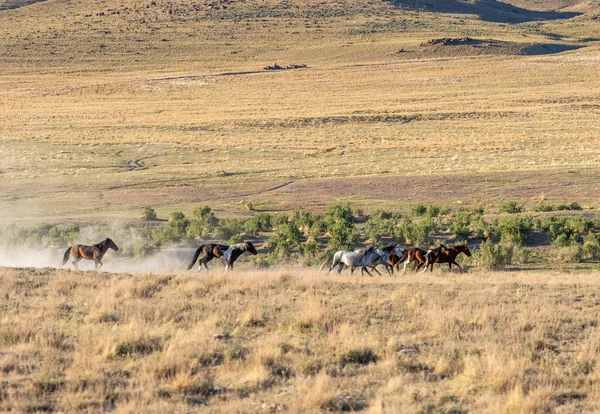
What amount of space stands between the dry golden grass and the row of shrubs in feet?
25.6

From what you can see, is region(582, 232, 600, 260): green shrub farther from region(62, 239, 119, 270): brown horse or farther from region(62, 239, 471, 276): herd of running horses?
region(62, 239, 119, 270): brown horse

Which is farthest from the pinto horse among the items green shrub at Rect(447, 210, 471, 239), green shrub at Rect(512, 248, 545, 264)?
green shrub at Rect(447, 210, 471, 239)

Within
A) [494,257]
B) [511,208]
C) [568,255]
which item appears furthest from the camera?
[511,208]

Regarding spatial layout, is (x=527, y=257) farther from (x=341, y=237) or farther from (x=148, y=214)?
(x=148, y=214)

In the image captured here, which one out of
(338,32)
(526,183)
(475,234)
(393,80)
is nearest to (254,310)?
(475,234)

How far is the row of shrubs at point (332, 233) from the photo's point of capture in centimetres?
2189

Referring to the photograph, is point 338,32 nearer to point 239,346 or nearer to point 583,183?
point 583,183

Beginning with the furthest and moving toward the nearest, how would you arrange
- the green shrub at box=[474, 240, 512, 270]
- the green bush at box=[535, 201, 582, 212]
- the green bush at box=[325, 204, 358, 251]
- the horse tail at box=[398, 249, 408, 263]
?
the green bush at box=[535, 201, 582, 212]
the green bush at box=[325, 204, 358, 251]
the green shrub at box=[474, 240, 512, 270]
the horse tail at box=[398, 249, 408, 263]

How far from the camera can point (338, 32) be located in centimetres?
13512

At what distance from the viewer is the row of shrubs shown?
71.8 ft

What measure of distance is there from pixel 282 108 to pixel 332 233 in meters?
54.1

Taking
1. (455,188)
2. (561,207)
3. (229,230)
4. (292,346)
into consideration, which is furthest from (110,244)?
(455,188)

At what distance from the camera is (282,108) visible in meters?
76.6

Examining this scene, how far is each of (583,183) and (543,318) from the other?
966 inches
